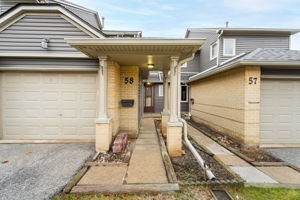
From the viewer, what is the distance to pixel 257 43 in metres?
8.91

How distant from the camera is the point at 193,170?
3.06m

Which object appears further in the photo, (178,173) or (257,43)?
(257,43)

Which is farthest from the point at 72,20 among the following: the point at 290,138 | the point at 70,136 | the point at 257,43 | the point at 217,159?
the point at 257,43

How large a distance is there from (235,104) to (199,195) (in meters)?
3.89

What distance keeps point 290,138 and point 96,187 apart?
21.0 feet

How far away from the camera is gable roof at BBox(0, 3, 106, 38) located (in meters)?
4.42

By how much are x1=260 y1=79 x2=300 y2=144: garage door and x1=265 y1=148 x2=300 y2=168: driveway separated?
17.1 inches

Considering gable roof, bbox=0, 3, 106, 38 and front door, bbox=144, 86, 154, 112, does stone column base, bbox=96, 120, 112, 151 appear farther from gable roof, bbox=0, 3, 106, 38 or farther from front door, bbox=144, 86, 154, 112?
front door, bbox=144, 86, 154, 112

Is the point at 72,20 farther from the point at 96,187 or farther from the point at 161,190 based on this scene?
the point at 161,190

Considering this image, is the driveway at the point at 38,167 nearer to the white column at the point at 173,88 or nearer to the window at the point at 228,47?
the white column at the point at 173,88

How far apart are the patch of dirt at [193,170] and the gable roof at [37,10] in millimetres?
4779

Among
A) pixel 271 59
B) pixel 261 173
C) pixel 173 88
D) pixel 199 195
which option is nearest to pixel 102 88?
pixel 173 88

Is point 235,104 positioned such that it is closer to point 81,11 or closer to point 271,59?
point 271,59

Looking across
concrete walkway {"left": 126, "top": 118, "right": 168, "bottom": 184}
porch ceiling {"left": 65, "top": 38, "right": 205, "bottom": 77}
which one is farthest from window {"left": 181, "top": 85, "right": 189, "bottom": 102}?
porch ceiling {"left": 65, "top": 38, "right": 205, "bottom": 77}
